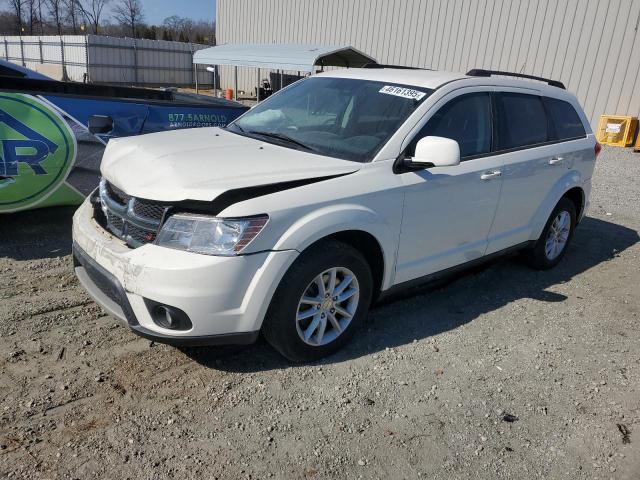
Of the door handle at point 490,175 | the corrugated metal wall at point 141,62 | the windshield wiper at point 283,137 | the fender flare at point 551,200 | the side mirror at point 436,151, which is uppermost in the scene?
the side mirror at point 436,151

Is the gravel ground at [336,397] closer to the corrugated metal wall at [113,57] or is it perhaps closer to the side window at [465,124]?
the side window at [465,124]

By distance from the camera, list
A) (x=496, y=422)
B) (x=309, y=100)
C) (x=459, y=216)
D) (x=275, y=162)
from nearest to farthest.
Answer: (x=496, y=422) < (x=275, y=162) < (x=459, y=216) < (x=309, y=100)

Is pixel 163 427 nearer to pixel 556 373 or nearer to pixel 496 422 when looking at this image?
pixel 496 422

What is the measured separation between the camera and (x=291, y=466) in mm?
2584

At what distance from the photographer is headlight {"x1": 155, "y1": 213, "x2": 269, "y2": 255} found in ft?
9.22

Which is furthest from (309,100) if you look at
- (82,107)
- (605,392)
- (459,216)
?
(605,392)

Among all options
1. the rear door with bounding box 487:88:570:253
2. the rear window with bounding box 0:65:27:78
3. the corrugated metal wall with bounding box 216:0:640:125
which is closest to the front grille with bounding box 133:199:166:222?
the rear door with bounding box 487:88:570:253

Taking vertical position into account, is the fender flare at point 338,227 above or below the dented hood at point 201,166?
below

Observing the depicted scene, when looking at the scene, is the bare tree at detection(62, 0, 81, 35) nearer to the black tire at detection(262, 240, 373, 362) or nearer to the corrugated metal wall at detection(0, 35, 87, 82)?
the corrugated metal wall at detection(0, 35, 87, 82)

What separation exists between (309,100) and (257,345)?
1.90 meters

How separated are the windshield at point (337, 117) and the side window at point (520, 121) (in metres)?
0.91

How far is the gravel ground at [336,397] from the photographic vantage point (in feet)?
8.58

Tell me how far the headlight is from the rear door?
2.30m

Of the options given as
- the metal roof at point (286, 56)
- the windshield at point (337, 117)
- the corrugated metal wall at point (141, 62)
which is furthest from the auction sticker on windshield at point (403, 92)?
the corrugated metal wall at point (141, 62)
